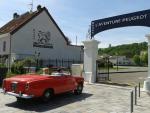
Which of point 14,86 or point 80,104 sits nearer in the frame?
point 14,86

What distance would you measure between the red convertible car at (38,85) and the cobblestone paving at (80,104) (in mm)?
432

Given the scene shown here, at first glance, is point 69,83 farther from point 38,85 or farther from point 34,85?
point 34,85

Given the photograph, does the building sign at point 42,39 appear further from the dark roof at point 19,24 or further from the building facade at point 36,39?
the dark roof at point 19,24

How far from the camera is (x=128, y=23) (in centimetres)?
1753

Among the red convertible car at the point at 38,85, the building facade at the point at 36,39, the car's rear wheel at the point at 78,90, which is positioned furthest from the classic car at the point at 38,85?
the building facade at the point at 36,39

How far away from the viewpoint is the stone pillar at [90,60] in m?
18.8

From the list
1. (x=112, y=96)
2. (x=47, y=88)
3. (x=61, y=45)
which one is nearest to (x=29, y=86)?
(x=47, y=88)

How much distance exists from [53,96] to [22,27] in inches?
969

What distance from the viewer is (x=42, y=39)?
126 ft

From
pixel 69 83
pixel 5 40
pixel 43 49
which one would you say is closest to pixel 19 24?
pixel 5 40

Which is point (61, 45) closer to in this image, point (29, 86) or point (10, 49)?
point (10, 49)

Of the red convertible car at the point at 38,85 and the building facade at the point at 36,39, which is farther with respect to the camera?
the building facade at the point at 36,39

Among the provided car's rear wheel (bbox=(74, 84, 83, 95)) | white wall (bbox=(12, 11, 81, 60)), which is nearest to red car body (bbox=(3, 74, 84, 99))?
car's rear wheel (bbox=(74, 84, 83, 95))

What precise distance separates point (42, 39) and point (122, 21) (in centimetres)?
2177
